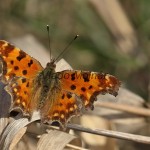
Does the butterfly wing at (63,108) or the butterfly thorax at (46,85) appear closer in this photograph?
the butterfly wing at (63,108)

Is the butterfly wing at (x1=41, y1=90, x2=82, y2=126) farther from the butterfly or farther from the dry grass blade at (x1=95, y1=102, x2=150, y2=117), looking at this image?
the dry grass blade at (x1=95, y1=102, x2=150, y2=117)

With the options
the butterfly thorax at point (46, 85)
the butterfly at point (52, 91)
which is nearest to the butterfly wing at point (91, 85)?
the butterfly at point (52, 91)

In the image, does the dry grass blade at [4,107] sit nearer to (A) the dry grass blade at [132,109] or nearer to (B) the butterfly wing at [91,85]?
(B) the butterfly wing at [91,85]

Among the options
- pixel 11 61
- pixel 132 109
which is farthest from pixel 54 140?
pixel 132 109

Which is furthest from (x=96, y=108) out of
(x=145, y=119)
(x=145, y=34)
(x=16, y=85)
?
(x=145, y=34)

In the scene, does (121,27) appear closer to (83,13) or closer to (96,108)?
(83,13)

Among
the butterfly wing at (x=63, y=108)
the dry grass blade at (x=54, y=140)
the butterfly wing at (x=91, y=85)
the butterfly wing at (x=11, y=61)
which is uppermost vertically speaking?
the butterfly wing at (x=11, y=61)

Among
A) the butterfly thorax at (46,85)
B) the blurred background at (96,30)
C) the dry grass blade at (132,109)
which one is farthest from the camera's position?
the blurred background at (96,30)
